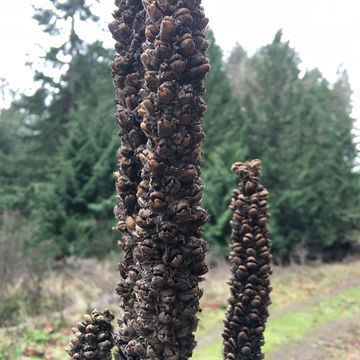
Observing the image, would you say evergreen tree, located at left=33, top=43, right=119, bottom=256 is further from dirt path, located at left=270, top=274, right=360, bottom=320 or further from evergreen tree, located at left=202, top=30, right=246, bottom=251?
dirt path, located at left=270, top=274, right=360, bottom=320

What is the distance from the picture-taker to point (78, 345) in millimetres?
2141

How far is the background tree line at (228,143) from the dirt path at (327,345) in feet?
20.2

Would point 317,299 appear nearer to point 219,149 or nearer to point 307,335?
point 307,335

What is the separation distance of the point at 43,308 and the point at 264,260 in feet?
27.6

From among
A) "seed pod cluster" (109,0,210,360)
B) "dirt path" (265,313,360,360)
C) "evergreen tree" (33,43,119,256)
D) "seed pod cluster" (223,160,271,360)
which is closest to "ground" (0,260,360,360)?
"dirt path" (265,313,360,360)

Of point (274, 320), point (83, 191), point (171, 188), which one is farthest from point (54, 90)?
point (171, 188)

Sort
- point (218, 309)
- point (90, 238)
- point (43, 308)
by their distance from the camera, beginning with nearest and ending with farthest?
point (43, 308) < point (218, 309) < point (90, 238)

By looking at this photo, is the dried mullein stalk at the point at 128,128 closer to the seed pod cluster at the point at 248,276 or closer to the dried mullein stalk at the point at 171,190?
the dried mullein stalk at the point at 171,190

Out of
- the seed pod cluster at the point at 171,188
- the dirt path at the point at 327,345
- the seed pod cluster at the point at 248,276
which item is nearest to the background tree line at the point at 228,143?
the dirt path at the point at 327,345

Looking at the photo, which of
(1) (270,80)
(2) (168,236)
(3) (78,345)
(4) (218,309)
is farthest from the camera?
(1) (270,80)

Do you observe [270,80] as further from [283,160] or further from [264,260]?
[264,260]

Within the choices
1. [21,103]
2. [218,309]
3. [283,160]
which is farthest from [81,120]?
[283,160]

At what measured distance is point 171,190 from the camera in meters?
1.77

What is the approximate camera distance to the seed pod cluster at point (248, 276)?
2855 millimetres
